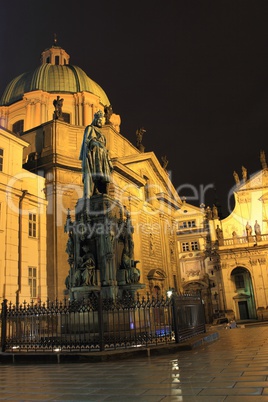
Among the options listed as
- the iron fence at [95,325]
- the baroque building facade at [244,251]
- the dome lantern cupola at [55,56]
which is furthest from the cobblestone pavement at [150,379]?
the dome lantern cupola at [55,56]

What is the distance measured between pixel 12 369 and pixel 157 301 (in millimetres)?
3871

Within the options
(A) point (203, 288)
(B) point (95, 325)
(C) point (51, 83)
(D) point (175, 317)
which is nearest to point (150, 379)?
(D) point (175, 317)

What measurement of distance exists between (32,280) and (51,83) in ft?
75.5

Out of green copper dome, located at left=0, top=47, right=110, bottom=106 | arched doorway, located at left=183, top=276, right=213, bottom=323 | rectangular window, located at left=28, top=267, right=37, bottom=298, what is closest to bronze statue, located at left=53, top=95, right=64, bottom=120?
green copper dome, located at left=0, top=47, right=110, bottom=106

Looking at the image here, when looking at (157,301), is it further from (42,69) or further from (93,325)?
(42,69)

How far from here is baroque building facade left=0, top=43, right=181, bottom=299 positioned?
87.7 feet

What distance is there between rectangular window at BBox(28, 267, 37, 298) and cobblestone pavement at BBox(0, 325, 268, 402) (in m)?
14.8

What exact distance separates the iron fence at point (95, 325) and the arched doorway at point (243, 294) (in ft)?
125

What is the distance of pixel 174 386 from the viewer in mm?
5363

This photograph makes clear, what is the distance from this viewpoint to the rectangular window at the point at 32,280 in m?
23.1

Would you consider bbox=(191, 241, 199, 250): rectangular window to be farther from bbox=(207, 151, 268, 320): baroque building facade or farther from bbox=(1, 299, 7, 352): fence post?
bbox=(1, 299, 7, 352): fence post

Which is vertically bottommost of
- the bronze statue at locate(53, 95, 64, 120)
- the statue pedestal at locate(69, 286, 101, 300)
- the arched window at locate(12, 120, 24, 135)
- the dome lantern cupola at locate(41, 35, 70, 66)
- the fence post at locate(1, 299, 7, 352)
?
the fence post at locate(1, 299, 7, 352)

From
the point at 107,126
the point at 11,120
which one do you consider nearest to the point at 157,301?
the point at 107,126

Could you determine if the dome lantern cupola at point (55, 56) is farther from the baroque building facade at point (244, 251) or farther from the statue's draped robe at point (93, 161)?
the statue's draped robe at point (93, 161)
